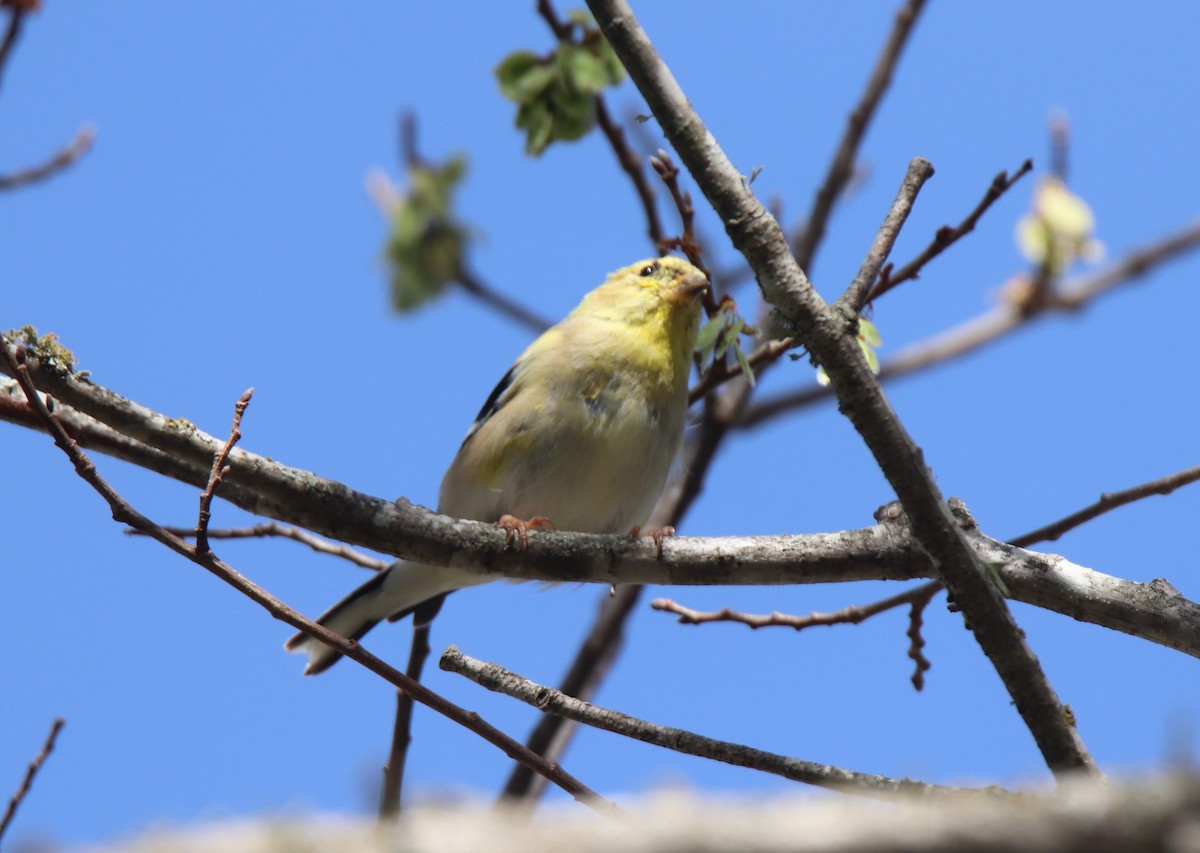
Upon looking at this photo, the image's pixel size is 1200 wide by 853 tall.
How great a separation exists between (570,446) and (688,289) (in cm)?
116

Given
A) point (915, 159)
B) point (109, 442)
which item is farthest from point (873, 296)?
point (109, 442)

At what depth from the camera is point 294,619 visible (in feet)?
8.79

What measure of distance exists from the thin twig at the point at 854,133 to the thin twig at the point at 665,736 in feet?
13.8

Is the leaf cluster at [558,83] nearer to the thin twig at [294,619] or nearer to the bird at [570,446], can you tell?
the bird at [570,446]

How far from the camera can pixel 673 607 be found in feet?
14.0

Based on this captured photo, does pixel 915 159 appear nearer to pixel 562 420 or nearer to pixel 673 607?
pixel 673 607

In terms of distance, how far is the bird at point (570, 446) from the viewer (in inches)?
213

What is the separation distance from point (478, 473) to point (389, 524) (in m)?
2.00

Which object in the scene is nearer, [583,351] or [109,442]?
[109,442]

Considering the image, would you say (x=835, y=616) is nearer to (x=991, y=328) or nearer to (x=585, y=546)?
(x=585, y=546)

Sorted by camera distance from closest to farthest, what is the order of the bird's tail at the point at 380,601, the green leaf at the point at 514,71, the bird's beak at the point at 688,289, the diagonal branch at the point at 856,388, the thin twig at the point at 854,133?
the diagonal branch at the point at 856,388 < the green leaf at the point at 514,71 < the bird's tail at the point at 380,601 < the bird's beak at the point at 688,289 < the thin twig at the point at 854,133

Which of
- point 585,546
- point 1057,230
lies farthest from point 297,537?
point 1057,230

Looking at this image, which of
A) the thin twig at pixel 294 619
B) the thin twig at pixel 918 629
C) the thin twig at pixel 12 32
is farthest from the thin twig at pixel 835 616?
the thin twig at pixel 12 32

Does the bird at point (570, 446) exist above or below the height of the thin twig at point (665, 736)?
above
